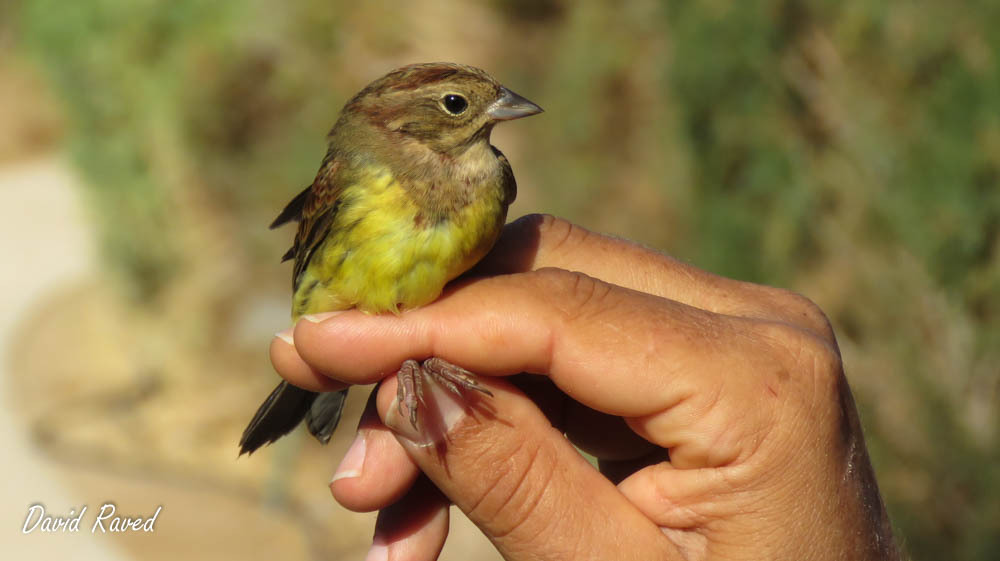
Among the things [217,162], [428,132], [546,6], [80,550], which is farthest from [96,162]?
[428,132]

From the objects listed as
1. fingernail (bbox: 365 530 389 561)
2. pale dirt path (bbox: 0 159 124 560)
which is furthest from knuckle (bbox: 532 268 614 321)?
pale dirt path (bbox: 0 159 124 560)

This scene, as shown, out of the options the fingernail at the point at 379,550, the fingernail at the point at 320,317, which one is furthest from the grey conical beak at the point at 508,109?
the fingernail at the point at 379,550

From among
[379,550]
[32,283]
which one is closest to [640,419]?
[379,550]

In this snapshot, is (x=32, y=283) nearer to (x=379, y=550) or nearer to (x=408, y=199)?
(x=379, y=550)

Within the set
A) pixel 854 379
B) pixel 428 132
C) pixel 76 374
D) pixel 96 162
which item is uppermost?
pixel 428 132

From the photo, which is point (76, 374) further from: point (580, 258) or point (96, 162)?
point (580, 258)
